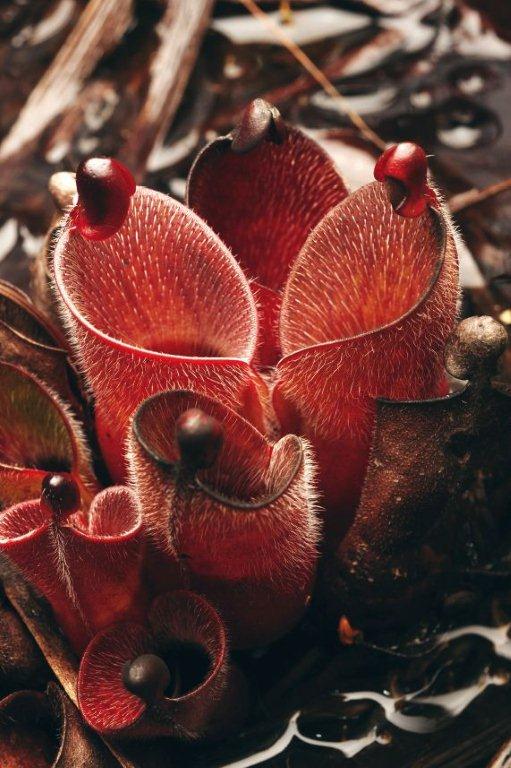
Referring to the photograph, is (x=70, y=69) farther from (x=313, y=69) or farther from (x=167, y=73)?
(x=313, y=69)

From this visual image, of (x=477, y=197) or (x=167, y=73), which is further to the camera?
(x=167, y=73)

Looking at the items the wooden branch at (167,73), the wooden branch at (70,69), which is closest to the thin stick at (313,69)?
the wooden branch at (167,73)

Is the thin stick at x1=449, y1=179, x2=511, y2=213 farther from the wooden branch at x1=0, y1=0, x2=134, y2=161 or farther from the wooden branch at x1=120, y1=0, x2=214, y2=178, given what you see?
the wooden branch at x1=0, y1=0, x2=134, y2=161

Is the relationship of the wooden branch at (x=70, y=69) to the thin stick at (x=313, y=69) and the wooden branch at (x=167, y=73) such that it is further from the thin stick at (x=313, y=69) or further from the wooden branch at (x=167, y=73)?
the thin stick at (x=313, y=69)

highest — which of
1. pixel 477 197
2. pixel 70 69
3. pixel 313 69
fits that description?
pixel 70 69

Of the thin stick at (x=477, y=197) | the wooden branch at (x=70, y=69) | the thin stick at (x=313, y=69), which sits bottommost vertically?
the thin stick at (x=477, y=197)

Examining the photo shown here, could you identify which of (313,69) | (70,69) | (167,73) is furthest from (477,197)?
(70,69)
